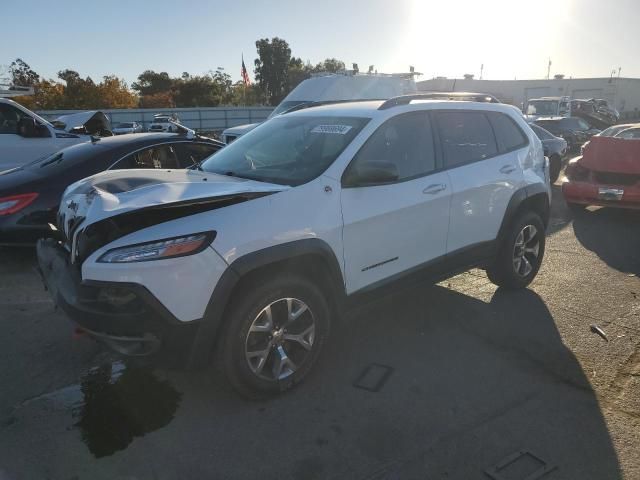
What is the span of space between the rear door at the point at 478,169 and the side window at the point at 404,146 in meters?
0.19

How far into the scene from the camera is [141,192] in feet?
10.5

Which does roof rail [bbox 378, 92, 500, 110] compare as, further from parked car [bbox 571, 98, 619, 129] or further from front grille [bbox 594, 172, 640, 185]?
parked car [bbox 571, 98, 619, 129]

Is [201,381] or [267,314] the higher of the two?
[267,314]

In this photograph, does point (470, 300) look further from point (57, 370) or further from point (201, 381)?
point (57, 370)

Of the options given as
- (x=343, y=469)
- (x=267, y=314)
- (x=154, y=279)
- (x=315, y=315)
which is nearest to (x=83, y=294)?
(x=154, y=279)

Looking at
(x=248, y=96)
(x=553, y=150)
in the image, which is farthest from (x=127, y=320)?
(x=248, y=96)

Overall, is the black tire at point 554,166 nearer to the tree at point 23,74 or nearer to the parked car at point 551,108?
the parked car at point 551,108

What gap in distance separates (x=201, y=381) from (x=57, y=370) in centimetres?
107

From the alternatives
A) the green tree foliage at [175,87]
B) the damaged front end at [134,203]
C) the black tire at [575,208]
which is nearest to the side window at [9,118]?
the damaged front end at [134,203]

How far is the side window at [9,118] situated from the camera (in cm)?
798

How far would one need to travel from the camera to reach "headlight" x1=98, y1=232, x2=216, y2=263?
2707 millimetres

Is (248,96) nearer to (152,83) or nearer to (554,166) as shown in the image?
(152,83)

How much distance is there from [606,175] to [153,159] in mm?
6777

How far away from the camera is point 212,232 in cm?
282
